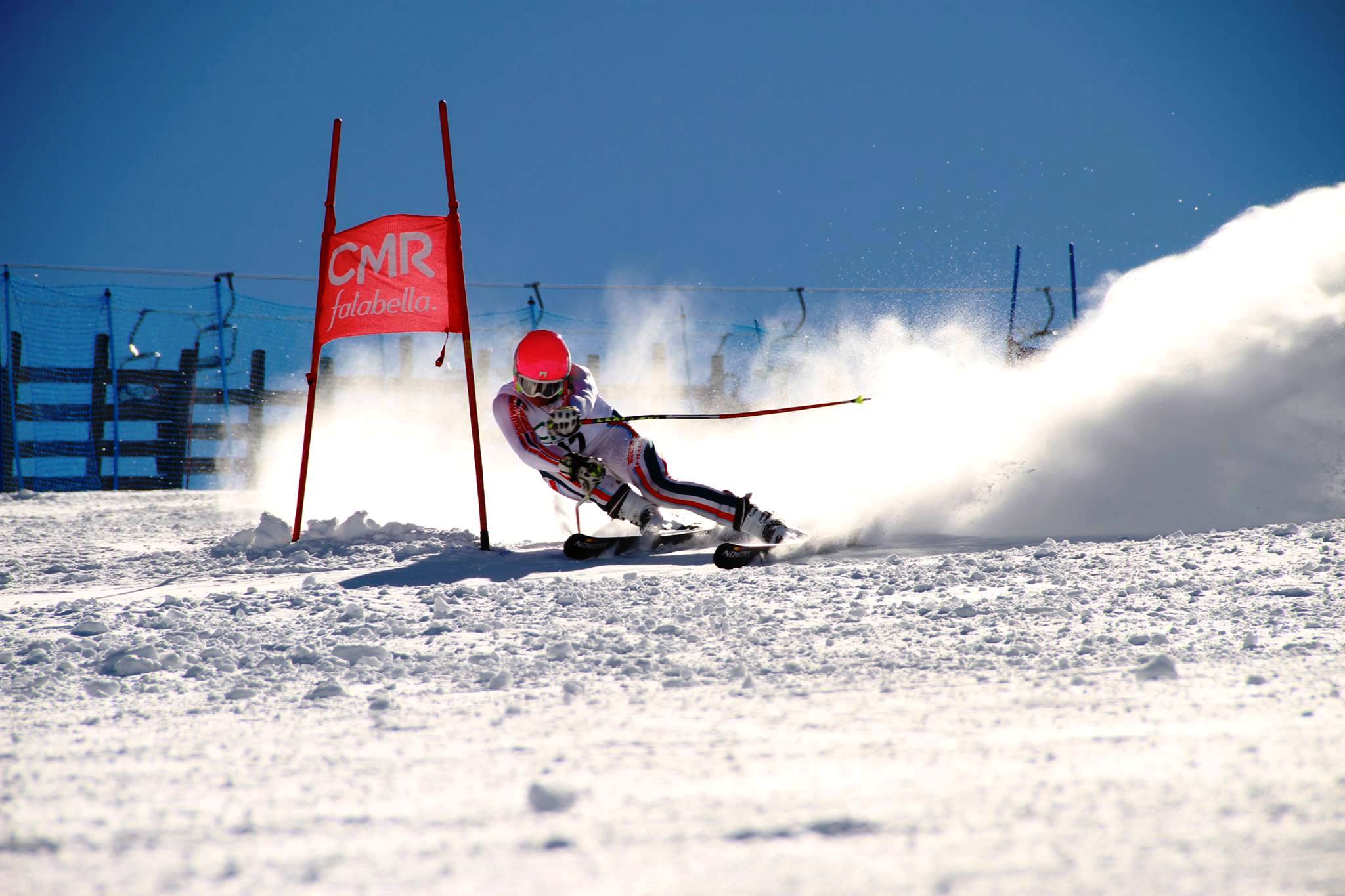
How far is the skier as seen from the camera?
6.14 meters

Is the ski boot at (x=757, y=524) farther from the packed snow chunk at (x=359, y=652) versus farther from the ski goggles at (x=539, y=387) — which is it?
the packed snow chunk at (x=359, y=652)

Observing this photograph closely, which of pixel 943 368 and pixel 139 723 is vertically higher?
pixel 943 368

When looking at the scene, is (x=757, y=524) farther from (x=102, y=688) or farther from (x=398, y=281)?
(x=102, y=688)

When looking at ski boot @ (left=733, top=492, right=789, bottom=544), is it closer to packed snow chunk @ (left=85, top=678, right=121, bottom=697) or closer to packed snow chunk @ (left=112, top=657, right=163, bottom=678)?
packed snow chunk @ (left=112, top=657, right=163, bottom=678)

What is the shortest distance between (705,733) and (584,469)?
13.1ft

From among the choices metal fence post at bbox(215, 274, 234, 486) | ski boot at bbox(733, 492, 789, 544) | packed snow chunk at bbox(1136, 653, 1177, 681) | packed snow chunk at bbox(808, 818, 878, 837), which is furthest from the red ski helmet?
metal fence post at bbox(215, 274, 234, 486)

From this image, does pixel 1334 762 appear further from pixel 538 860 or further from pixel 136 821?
pixel 136 821

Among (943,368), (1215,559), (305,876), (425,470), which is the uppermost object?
(943,368)

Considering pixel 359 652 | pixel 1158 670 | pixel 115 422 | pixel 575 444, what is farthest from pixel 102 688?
pixel 115 422

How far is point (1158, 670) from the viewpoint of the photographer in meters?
2.60

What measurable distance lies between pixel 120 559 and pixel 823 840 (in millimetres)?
6011

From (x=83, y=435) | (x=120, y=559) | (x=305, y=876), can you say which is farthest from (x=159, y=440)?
(x=305, y=876)

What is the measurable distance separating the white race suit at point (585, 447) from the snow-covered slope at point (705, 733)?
163 centimetres

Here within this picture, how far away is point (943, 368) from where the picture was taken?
31.4 ft
